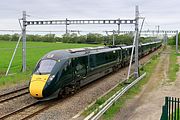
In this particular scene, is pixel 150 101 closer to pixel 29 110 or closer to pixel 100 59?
pixel 29 110

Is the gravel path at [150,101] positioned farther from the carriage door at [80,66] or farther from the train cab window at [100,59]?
the train cab window at [100,59]

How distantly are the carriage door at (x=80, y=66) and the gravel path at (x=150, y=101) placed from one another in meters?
3.70

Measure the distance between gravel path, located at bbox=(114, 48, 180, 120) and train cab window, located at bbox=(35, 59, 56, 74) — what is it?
4.46 metres

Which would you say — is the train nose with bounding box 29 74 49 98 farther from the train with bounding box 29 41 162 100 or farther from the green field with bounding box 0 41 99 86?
the green field with bounding box 0 41 99 86

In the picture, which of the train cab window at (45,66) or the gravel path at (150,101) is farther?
the train cab window at (45,66)

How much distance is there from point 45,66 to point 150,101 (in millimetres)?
5872

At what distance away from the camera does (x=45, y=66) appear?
17906 mm

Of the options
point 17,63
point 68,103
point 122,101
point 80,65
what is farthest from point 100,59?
point 17,63

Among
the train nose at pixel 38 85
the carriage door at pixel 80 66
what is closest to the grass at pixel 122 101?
the carriage door at pixel 80 66

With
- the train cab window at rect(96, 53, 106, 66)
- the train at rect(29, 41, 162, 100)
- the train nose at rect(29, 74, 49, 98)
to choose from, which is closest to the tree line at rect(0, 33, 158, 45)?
the train cab window at rect(96, 53, 106, 66)

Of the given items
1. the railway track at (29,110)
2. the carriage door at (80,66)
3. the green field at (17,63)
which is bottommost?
the railway track at (29,110)

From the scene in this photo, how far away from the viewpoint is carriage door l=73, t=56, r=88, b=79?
1944 centimetres

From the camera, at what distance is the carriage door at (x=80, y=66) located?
63.8ft

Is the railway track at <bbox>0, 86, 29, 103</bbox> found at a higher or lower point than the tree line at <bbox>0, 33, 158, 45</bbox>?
lower
